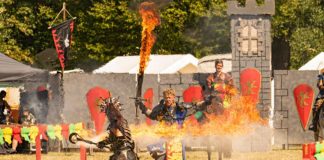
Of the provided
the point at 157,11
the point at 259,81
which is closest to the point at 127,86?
the point at 259,81

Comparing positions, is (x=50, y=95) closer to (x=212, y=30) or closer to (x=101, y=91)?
Result: (x=101, y=91)

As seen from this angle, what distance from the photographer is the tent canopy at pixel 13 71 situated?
2931 cm

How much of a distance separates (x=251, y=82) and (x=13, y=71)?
20.6 feet

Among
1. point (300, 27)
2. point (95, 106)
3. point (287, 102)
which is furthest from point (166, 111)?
point (300, 27)

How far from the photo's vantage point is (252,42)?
2972 cm

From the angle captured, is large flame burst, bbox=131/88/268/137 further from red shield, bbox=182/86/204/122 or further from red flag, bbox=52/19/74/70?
red flag, bbox=52/19/74/70

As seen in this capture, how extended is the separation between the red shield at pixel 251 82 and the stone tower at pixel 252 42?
117 mm

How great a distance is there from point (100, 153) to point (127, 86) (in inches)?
79.0

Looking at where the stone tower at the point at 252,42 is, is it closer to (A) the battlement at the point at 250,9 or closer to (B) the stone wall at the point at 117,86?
(A) the battlement at the point at 250,9

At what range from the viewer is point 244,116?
82.4 ft

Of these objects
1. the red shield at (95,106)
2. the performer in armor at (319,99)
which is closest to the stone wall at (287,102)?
the performer in armor at (319,99)

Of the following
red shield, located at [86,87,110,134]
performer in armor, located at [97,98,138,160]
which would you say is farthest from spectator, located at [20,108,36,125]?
performer in armor, located at [97,98,138,160]

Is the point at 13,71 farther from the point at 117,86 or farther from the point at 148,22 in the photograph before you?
the point at 148,22

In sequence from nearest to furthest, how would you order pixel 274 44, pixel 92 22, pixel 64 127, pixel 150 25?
pixel 150 25
pixel 64 127
pixel 92 22
pixel 274 44
